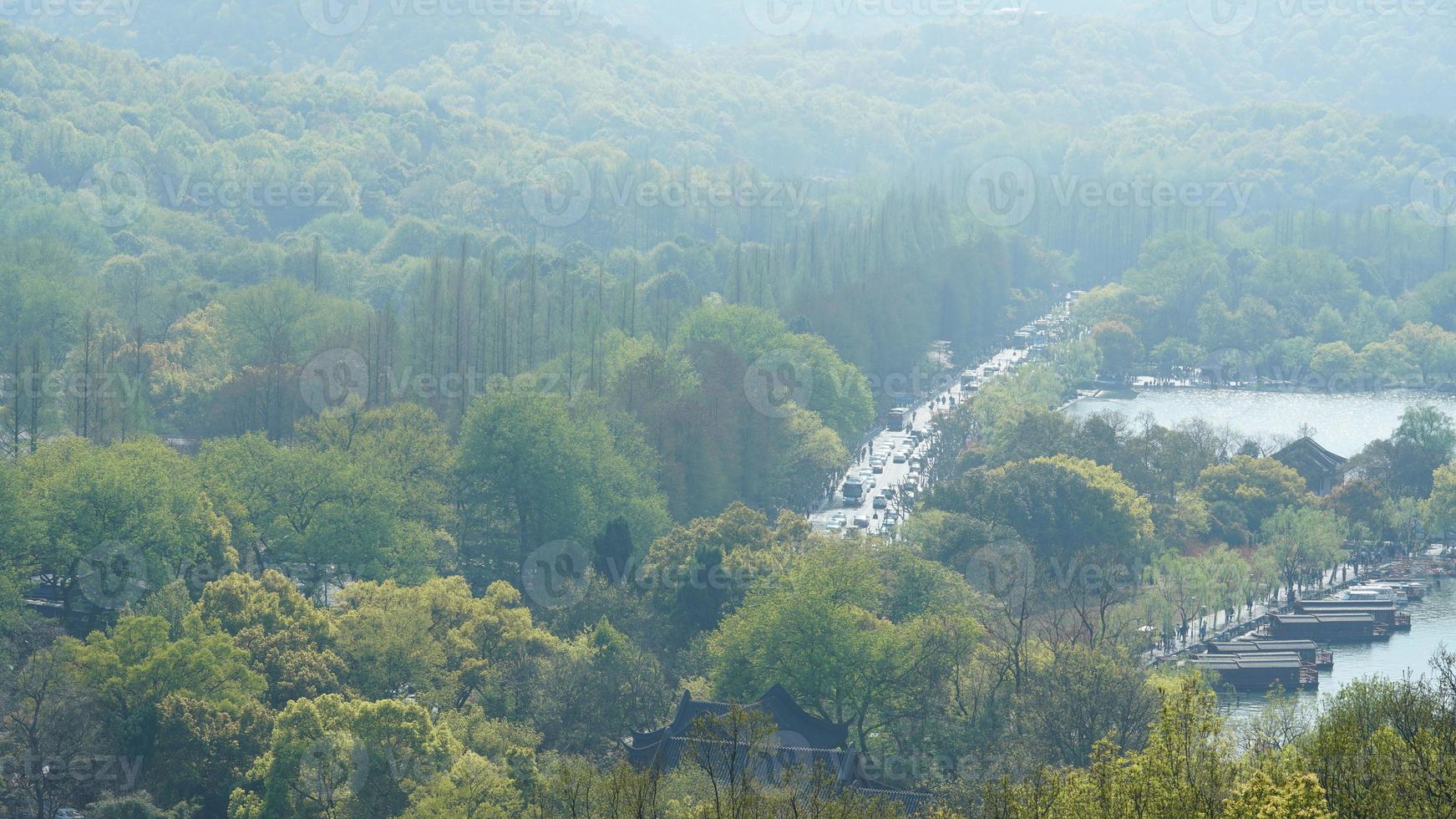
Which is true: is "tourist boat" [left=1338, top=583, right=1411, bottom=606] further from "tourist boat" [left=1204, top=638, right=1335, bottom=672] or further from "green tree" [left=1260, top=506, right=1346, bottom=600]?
"tourist boat" [left=1204, top=638, right=1335, bottom=672]

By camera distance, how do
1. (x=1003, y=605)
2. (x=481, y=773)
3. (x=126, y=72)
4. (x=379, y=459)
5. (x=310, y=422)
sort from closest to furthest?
(x=481, y=773) < (x=1003, y=605) < (x=379, y=459) < (x=310, y=422) < (x=126, y=72)

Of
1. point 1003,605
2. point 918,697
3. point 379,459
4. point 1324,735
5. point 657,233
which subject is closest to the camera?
point 1324,735

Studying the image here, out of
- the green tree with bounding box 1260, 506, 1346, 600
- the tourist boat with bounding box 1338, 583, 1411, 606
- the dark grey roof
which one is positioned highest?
the dark grey roof

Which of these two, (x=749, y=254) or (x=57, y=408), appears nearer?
(x=57, y=408)

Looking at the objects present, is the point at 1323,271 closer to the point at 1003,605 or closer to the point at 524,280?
the point at 524,280

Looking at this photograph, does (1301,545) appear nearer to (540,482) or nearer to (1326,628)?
(1326,628)

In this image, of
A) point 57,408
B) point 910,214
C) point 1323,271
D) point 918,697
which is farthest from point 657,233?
point 918,697

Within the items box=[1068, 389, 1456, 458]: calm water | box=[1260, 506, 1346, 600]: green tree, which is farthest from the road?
box=[1260, 506, 1346, 600]: green tree
